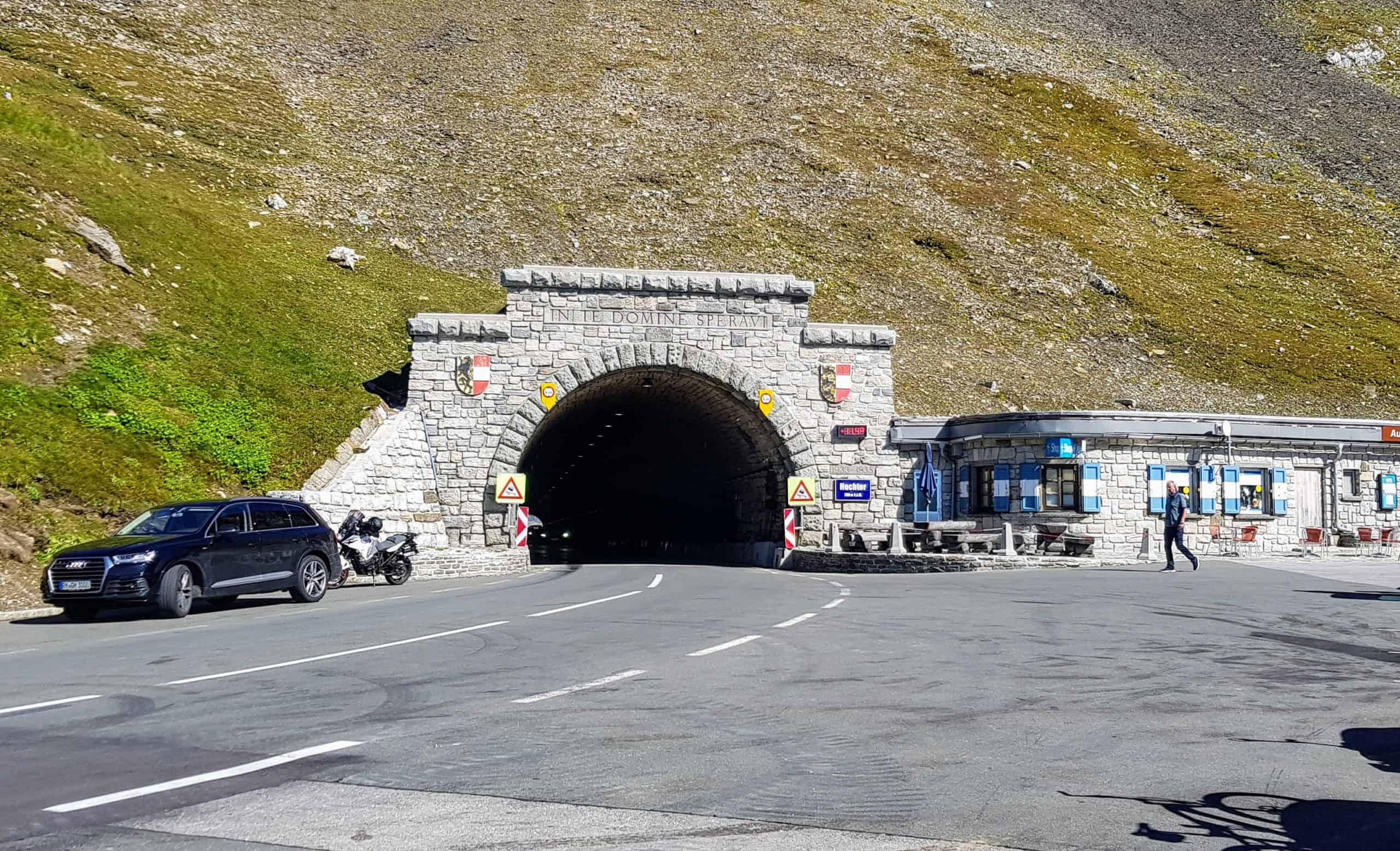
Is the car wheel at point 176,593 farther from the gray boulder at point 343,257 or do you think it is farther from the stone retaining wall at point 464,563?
the gray boulder at point 343,257

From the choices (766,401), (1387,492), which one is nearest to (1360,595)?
(766,401)

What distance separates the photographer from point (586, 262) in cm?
4900

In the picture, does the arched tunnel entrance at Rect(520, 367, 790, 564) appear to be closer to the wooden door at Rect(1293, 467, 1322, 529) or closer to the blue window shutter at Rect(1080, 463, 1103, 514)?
the blue window shutter at Rect(1080, 463, 1103, 514)

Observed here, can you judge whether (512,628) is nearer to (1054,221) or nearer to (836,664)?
(836,664)

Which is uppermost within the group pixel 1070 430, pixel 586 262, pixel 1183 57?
pixel 1183 57

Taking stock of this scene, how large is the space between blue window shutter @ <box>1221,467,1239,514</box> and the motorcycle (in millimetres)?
20344

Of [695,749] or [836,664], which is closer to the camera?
[695,749]

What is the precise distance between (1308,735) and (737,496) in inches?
1258

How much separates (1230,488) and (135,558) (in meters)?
26.0

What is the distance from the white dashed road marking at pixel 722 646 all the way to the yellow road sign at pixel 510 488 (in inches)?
742

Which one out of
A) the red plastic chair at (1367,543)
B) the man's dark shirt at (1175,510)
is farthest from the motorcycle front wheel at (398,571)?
the red plastic chair at (1367,543)

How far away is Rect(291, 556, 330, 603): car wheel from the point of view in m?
17.8

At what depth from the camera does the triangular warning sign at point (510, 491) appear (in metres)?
Result: 29.9

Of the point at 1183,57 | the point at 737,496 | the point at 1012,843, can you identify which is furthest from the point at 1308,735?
the point at 1183,57
